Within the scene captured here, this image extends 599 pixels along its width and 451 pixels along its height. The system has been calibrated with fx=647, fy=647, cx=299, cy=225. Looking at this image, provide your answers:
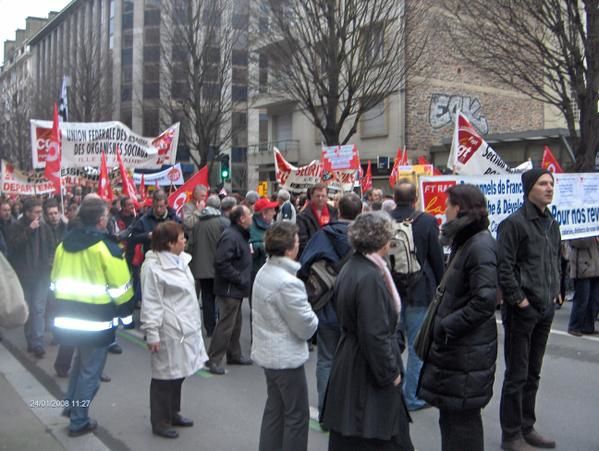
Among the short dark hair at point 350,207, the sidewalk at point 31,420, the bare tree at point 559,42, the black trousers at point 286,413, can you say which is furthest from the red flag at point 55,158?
the bare tree at point 559,42

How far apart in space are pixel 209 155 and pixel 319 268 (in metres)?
26.4

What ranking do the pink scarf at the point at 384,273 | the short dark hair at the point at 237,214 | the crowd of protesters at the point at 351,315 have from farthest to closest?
1. the short dark hair at the point at 237,214
2. the pink scarf at the point at 384,273
3. the crowd of protesters at the point at 351,315

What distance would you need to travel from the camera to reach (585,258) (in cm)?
841

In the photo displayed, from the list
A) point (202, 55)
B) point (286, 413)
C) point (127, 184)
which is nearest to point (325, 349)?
point (286, 413)

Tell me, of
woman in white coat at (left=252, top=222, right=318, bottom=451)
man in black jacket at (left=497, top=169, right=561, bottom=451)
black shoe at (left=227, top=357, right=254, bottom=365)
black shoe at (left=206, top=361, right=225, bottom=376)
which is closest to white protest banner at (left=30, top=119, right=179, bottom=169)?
black shoe at (left=227, top=357, right=254, bottom=365)

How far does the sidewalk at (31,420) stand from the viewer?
189 inches

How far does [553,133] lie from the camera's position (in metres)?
24.7

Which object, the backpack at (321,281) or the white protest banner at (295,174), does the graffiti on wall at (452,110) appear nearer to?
the white protest banner at (295,174)

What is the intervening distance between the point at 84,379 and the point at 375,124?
26435 mm

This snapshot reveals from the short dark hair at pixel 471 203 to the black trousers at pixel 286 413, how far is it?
140cm

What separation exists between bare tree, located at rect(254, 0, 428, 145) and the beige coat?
43.7ft

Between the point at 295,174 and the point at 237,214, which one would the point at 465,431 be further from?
the point at 295,174

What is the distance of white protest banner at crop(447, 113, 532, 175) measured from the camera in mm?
8555
